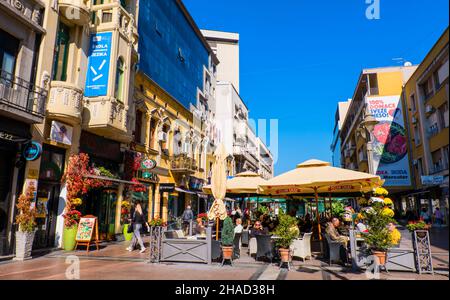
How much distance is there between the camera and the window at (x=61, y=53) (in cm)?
1236

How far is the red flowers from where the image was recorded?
3394cm

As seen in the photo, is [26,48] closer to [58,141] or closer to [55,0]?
[55,0]

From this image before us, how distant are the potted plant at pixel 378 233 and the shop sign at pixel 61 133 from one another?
10.4 m

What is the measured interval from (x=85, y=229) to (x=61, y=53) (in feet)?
22.2

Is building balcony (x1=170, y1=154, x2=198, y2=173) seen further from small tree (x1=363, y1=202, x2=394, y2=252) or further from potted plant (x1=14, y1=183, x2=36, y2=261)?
small tree (x1=363, y1=202, x2=394, y2=252)

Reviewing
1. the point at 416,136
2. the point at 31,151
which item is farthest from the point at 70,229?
the point at 416,136

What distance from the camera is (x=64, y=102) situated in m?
11.6

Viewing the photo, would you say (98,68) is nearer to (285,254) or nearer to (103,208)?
(103,208)

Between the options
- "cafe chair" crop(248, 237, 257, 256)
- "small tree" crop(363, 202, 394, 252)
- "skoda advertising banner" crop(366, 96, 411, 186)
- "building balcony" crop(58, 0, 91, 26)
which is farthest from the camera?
"skoda advertising banner" crop(366, 96, 411, 186)

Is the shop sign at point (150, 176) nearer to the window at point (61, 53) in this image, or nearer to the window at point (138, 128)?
the window at point (138, 128)

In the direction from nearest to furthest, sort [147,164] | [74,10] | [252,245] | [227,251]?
[227,251] < [252,245] < [74,10] < [147,164]

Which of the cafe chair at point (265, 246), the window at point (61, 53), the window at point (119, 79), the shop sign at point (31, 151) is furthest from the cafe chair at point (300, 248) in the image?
the window at point (61, 53)

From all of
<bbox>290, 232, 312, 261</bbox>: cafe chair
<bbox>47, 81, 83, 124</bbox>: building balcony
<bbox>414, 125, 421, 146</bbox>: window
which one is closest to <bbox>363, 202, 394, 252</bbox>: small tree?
<bbox>290, 232, 312, 261</bbox>: cafe chair

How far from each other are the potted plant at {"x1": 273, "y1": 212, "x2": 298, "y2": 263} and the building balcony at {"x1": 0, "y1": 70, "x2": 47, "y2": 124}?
802cm
